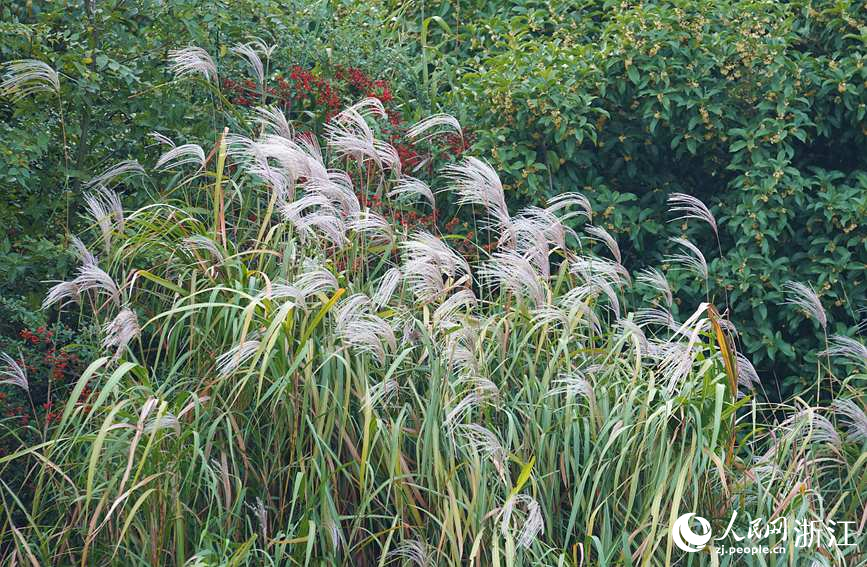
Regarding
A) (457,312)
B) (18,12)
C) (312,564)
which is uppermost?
(18,12)

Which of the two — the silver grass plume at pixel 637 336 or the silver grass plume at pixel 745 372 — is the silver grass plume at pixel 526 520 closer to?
the silver grass plume at pixel 637 336

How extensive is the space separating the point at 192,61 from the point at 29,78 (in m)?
0.72

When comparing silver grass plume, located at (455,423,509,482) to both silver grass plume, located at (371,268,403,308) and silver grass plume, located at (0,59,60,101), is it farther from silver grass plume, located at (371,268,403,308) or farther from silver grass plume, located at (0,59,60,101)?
silver grass plume, located at (0,59,60,101)

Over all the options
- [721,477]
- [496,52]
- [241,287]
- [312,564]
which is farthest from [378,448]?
[496,52]

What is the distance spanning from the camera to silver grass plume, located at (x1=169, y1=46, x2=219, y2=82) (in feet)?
15.7

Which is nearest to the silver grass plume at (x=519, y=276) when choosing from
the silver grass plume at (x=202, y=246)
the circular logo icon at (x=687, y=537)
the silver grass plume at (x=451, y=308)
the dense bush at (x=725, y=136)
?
the silver grass plume at (x=451, y=308)

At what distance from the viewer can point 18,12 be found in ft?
17.3

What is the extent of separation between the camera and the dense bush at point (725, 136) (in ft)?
19.1

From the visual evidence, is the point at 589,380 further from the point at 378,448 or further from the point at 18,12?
the point at 18,12

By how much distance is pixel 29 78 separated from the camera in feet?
14.9

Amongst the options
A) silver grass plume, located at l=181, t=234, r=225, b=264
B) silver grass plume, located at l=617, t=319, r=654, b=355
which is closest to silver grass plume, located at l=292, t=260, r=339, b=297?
silver grass plume, located at l=181, t=234, r=225, b=264

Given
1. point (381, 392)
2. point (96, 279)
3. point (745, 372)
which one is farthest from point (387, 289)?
point (745, 372)

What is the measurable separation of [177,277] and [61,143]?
3.83 ft

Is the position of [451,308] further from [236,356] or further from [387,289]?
[236,356]
